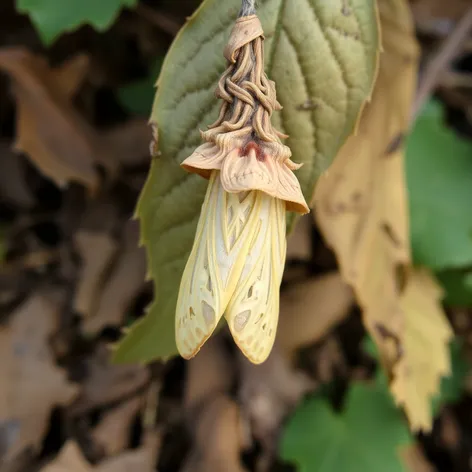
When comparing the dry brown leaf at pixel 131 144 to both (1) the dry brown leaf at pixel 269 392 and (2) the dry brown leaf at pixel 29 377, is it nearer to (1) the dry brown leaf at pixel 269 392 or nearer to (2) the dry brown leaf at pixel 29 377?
(2) the dry brown leaf at pixel 29 377

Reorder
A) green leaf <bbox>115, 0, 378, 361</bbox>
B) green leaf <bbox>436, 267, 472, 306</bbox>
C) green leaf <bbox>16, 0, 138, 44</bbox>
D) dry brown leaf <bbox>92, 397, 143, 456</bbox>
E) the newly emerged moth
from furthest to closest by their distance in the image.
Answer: green leaf <bbox>436, 267, 472, 306</bbox> < dry brown leaf <bbox>92, 397, 143, 456</bbox> < green leaf <bbox>16, 0, 138, 44</bbox> < green leaf <bbox>115, 0, 378, 361</bbox> < the newly emerged moth

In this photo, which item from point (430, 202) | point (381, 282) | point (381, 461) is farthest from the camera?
point (430, 202)

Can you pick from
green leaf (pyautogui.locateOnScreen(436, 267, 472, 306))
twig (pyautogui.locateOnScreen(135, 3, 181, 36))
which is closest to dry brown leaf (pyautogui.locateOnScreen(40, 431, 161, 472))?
green leaf (pyautogui.locateOnScreen(436, 267, 472, 306))

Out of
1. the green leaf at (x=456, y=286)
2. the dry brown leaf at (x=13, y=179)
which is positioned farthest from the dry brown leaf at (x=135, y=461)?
the green leaf at (x=456, y=286)

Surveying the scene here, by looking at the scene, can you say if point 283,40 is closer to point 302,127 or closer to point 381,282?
point 302,127

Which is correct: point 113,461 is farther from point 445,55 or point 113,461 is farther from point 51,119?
point 445,55

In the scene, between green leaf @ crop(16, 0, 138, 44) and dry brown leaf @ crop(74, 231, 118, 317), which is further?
dry brown leaf @ crop(74, 231, 118, 317)

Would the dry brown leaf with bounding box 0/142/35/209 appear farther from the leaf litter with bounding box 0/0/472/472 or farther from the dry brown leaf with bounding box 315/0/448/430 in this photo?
the dry brown leaf with bounding box 315/0/448/430

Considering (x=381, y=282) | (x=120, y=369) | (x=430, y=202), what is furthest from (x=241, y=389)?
(x=430, y=202)
